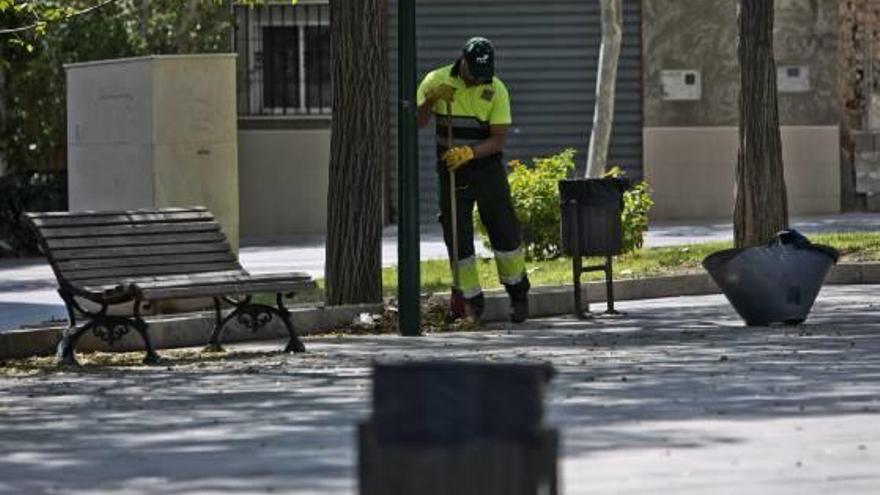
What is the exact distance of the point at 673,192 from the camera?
33.5 m

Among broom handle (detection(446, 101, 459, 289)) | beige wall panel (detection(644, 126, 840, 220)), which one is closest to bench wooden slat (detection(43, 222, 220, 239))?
broom handle (detection(446, 101, 459, 289))

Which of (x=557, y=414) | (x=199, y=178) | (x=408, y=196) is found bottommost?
(x=557, y=414)

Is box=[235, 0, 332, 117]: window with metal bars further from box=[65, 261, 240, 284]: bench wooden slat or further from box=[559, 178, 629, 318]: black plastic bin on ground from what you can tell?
box=[65, 261, 240, 284]: bench wooden slat

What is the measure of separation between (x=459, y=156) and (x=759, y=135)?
556 centimetres

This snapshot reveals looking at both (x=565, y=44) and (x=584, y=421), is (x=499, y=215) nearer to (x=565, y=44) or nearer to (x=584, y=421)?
(x=584, y=421)

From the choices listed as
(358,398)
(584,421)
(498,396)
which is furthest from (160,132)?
(498,396)

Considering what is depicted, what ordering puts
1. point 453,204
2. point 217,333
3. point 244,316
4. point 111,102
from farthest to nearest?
point 111,102
point 453,204
point 244,316
point 217,333

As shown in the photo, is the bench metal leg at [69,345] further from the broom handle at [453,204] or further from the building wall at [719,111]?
the building wall at [719,111]

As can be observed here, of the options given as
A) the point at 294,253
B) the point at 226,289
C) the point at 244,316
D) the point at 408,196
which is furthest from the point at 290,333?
the point at 294,253

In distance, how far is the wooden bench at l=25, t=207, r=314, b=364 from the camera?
14.9 metres

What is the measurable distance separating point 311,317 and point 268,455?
723cm

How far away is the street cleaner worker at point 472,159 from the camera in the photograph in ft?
56.7

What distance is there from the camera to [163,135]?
720 inches

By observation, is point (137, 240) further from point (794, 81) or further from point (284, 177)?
point (794, 81)
